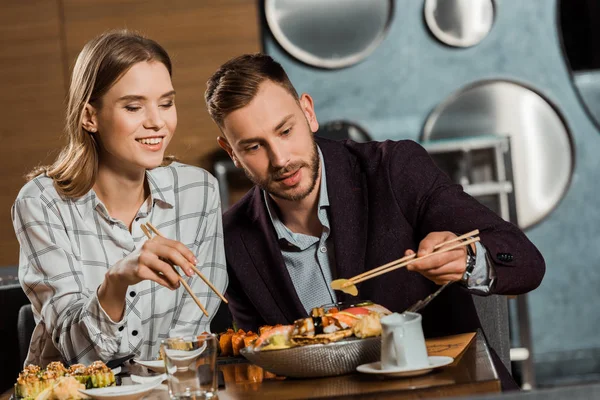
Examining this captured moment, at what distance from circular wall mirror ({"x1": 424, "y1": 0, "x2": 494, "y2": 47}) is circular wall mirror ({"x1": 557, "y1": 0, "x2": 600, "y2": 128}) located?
0.42 metres

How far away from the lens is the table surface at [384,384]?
1.17 m

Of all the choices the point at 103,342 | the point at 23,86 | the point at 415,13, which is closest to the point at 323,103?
the point at 415,13

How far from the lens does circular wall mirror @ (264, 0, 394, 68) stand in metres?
4.48

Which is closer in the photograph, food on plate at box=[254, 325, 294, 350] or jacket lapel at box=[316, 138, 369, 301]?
food on plate at box=[254, 325, 294, 350]

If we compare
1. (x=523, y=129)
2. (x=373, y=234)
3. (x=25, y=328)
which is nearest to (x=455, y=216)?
(x=373, y=234)

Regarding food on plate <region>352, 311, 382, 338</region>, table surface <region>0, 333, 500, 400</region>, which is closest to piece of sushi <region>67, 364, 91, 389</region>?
table surface <region>0, 333, 500, 400</region>

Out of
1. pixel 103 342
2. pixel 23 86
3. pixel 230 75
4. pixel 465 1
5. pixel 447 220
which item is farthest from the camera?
pixel 465 1

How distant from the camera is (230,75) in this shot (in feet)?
6.40

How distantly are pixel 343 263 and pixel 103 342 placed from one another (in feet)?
1.85

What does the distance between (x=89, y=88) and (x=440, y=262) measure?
98 cm

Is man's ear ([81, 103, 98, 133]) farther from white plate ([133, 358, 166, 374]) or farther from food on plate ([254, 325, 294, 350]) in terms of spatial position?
food on plate ([254, 325, 294, 350])

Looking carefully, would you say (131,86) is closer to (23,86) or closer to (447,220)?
(447,220)

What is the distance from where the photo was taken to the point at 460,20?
450 cm

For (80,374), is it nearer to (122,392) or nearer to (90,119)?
(122,392)
